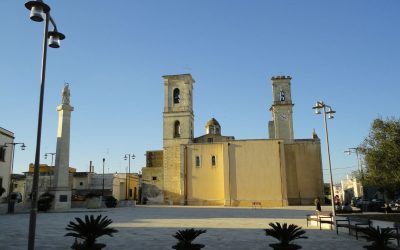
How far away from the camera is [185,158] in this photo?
4694 cm

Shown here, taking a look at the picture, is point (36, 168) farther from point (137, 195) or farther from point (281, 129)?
point (137, 195)

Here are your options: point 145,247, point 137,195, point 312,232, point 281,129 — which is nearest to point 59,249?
point 145,247

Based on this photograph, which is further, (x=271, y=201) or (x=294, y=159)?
(x=294, y=159)

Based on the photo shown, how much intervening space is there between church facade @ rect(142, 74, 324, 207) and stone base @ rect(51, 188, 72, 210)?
1689 centimetres

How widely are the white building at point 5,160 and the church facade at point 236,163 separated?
17.6 m

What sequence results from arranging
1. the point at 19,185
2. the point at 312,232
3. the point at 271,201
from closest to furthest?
1. the point at 312,232
2. the point at 271,201
3. the point at 19,185

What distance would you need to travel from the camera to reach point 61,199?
103 ft

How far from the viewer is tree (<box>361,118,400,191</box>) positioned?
19.0m

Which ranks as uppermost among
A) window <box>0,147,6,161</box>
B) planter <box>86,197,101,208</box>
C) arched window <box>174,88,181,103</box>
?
arched window <box>174,88,181,103</box>

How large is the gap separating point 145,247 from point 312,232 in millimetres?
6907

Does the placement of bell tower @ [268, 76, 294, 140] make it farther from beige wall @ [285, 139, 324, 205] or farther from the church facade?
beige wall @ [285, 139, 324, 205]

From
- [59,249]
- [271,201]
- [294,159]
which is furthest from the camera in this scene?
[294,159]

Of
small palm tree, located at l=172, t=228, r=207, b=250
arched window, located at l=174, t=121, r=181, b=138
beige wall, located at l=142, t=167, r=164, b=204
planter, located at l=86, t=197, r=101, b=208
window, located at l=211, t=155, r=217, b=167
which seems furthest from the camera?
beige wall, located at l=142, t=167, r=164, b=204

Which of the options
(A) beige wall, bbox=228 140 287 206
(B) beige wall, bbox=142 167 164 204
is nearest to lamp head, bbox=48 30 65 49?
(A) beige wall, bbox=228 140 287 206
